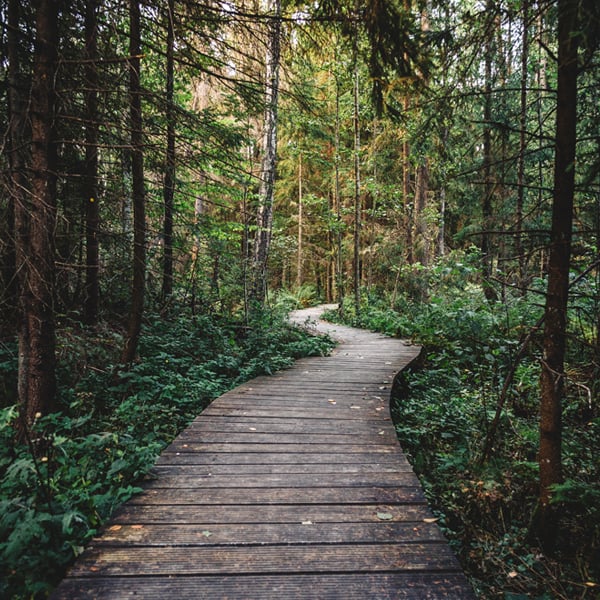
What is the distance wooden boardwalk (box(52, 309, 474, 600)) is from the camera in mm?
1985

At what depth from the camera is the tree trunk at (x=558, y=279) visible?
8.57ft

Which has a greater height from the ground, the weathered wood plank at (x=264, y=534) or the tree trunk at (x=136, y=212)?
the tree trunk at (x=136, y=212)

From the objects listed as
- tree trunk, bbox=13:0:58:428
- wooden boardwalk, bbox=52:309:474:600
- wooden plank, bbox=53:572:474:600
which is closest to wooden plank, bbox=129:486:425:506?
wooden boardwalk, bbox=52:309:474:600

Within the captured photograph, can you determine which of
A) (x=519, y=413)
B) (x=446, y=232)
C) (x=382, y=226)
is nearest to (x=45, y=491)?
(x=519, y=413)

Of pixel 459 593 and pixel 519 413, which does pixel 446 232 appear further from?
pixel 459 593

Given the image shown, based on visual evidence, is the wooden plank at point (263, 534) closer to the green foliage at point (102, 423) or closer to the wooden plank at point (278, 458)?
the green foliage at point (102, 423)

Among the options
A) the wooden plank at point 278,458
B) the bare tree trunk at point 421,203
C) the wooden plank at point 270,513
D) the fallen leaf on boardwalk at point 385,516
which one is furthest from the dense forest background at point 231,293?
the bare tree trunk at point 421,203

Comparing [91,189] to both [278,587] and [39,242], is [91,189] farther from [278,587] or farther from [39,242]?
[278,587]

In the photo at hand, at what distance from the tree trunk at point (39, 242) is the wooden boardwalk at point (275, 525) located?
160cm

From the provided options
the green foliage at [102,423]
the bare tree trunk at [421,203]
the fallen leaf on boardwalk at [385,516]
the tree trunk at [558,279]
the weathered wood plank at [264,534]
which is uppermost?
the bare tree trunk at [421,203]

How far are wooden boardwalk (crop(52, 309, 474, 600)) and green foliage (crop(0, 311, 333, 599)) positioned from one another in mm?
221

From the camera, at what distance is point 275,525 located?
98.2 inches

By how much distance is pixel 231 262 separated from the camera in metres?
9.79

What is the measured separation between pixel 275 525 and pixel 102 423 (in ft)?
8.85
